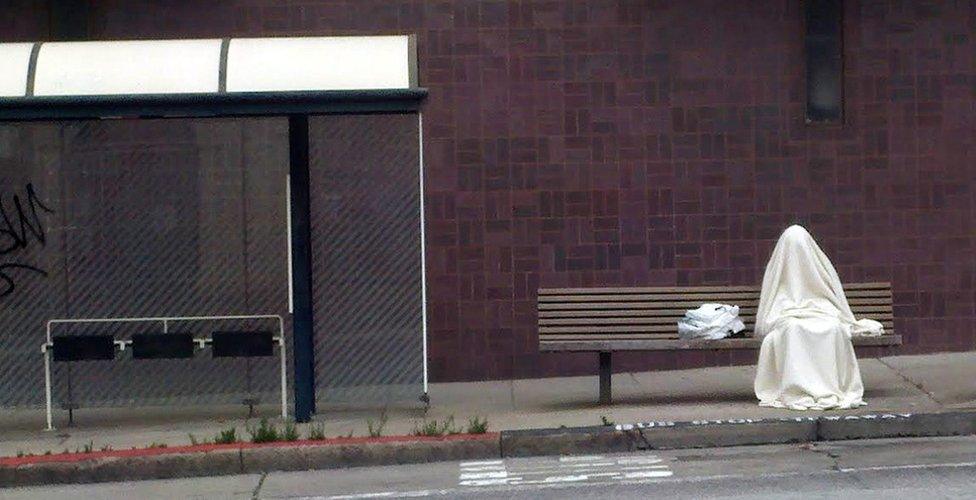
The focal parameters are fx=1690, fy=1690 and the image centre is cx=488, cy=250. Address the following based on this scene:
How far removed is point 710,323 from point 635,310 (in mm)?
662

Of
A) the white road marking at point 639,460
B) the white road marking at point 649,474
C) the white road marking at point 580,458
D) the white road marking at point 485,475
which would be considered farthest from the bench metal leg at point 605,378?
the white road marking at point 649,474

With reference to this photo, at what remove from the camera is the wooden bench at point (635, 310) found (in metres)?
12.7

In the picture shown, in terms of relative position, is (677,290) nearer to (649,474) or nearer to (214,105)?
(649,474)

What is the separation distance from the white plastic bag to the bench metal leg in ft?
1.90

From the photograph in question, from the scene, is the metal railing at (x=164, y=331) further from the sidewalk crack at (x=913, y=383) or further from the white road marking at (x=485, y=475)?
the sidewalk crack at (x=913, y=383)

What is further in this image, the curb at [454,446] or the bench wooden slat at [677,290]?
the bench wooden slat at [677,290]

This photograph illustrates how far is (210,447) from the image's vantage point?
440 inches

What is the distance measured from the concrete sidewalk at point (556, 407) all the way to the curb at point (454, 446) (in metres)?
0.31

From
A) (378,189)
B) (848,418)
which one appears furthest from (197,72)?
(848,418)

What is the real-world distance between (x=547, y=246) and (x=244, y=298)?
2.87 m

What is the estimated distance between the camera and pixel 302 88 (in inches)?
467

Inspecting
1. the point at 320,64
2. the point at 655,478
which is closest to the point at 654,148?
the point at 320,64

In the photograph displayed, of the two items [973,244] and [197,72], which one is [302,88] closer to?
[197,72]

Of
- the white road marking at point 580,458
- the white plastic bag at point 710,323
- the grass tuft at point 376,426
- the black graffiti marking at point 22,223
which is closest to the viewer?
the white road marking at point 580,458
